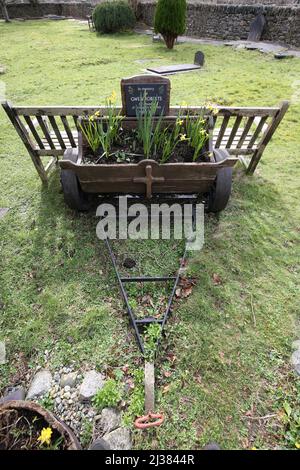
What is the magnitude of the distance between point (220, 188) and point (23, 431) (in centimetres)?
283

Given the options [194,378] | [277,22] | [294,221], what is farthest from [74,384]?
[277,22]

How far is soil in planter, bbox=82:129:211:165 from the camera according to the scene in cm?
318

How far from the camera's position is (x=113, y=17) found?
15578 millimetres

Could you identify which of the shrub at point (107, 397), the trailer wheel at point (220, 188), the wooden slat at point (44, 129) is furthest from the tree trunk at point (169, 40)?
the shrub at point (107, 397)

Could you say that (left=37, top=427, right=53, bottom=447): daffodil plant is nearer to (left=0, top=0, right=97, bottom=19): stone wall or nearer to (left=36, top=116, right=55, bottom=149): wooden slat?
(left=36, top=116, right=55, bottom=149): wooden slat

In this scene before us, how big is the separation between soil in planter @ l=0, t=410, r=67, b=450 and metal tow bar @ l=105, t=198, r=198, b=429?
0.56 m

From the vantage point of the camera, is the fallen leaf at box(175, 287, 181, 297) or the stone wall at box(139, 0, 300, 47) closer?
the fallen leaf at box(175, 287, 181, 297)

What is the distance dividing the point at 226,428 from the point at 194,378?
385 millimetres

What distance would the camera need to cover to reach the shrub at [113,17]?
15.5m

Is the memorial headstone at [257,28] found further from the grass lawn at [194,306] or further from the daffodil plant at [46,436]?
the daffodil plant at [46,436]

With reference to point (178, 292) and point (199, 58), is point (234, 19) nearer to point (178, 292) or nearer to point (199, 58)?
point (199, 58)

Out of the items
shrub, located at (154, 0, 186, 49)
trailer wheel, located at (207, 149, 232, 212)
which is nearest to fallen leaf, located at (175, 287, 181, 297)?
trailer wheel, located at (207, 149, 232, 212)

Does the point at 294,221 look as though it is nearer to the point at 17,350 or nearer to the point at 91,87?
the point at 17,350

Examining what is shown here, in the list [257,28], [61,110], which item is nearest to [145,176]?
[61,110]
